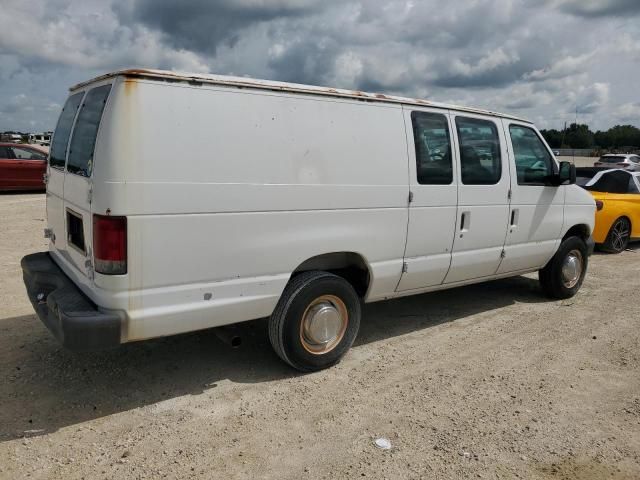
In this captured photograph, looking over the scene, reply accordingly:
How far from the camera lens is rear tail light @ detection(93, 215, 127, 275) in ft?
10.5

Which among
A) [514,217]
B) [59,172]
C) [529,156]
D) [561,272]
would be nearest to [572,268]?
[561,272]

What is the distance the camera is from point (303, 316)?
160 inches

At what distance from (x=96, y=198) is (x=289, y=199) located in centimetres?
127

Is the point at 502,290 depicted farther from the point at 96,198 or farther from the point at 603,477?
the point at 96,198

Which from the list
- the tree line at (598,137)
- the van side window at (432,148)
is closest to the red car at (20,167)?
the van side window at (432,148)

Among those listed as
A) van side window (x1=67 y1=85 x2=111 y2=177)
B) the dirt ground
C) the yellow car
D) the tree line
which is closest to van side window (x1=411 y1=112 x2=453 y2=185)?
the dirt ground

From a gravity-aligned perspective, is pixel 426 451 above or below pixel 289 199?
below

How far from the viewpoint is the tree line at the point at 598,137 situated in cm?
7093

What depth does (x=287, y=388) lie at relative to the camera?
4.03 meters

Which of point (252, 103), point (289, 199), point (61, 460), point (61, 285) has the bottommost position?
point (61, 460)

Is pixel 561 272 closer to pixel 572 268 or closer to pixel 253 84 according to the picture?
pixel 572 268

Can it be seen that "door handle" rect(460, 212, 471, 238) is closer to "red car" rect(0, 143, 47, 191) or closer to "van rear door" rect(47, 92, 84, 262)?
"van rear door" rect(47, 92, 84, 262)

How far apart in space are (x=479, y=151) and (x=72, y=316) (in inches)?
150

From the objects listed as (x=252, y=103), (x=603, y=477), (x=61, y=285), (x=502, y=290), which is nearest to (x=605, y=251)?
(x=502, y=290)
